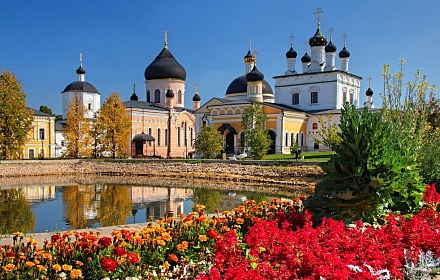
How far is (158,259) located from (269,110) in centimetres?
3195

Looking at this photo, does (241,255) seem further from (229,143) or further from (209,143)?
(229,143)

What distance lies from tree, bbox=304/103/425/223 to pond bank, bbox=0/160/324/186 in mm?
13319

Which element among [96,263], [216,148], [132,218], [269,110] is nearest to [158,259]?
[96,263]

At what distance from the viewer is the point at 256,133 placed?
27.7 meters

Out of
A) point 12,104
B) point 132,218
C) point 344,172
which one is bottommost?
point 132,218

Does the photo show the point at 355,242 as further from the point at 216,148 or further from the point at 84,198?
the point at 216,148

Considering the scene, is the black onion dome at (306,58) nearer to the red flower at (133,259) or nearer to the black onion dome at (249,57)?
the black onion dome at (249,57)

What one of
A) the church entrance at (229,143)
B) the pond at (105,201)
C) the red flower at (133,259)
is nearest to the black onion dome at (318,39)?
the church entrance at (229,143)

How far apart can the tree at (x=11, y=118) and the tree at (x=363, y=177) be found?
1018 inches

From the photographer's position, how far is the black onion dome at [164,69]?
4641 cm

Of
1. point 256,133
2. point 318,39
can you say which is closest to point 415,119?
point 256,133

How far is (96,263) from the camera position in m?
4.44

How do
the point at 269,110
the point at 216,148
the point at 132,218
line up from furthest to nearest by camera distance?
1. the point at 269,110
2. the point at 216,148
3. the point at 132,218

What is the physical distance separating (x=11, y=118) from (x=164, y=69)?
20.7 m
